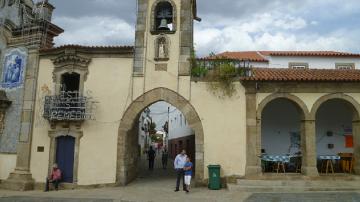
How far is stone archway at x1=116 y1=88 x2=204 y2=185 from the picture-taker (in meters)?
13.3

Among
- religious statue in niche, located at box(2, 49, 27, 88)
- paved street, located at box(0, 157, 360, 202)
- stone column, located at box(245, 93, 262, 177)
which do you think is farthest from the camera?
religious statue in niche, located at box(2, 49, 27, 88)

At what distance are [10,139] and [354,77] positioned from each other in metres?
14.3

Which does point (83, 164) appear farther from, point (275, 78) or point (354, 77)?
point (354, 77)

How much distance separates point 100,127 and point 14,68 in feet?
16.2

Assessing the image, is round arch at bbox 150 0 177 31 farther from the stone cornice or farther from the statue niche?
the stone cornice

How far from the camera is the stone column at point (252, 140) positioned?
1302 cm

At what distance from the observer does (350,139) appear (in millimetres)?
15531

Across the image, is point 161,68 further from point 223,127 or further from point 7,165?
point 7,165

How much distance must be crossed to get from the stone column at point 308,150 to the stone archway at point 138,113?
400cm

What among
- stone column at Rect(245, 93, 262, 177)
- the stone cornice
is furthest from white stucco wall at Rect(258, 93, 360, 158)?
the stone cornice

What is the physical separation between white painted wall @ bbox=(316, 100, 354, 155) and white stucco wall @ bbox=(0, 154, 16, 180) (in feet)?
43.7

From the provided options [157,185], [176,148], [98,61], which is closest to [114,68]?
[98,61]

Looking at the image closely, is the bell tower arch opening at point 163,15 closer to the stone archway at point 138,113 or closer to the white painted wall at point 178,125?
the stone archway at point 138,113

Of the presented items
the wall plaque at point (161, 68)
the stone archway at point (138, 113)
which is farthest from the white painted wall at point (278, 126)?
the wall plaque at point (161, 68)
